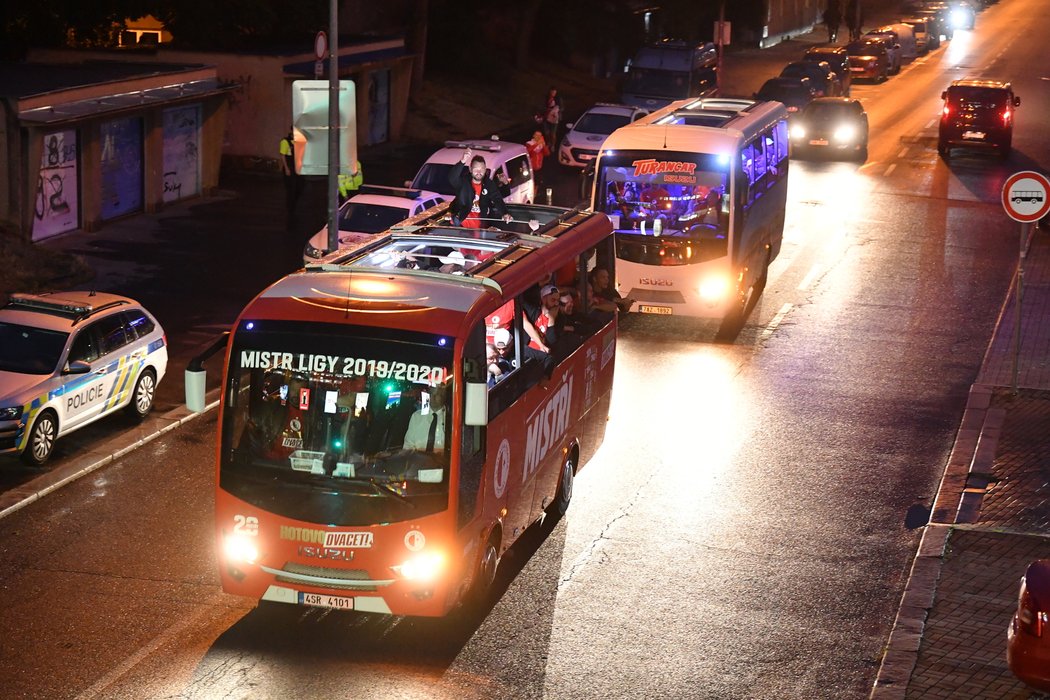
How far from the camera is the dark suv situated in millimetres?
41875

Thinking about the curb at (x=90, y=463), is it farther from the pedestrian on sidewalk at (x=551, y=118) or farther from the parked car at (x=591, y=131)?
the pedestrian on sidewalk at (x=551, y=118)

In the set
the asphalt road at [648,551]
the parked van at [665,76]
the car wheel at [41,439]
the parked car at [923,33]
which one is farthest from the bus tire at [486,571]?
the parked car at [923,33]

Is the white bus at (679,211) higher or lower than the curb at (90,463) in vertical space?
higher

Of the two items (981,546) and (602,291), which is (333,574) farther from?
(981,546)

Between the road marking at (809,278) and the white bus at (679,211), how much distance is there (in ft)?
11.4

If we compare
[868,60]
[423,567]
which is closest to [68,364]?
[423,567]

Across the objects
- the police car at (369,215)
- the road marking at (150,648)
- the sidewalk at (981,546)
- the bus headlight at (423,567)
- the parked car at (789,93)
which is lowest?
the road marking at (150,648)

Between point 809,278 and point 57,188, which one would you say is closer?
point 809,278

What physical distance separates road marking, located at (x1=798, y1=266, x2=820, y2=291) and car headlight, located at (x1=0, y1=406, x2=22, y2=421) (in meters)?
14.2

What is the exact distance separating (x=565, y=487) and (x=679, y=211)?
26.9ft

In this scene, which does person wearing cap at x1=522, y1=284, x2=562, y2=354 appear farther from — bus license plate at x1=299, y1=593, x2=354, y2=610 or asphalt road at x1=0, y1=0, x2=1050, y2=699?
bus license plate at x1=299, y1=593, x2=354, y2=610

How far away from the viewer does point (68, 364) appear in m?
17.1

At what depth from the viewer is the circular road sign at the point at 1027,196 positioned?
19.1m

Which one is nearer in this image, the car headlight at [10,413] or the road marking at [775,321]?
the car headlight at [10,413]
